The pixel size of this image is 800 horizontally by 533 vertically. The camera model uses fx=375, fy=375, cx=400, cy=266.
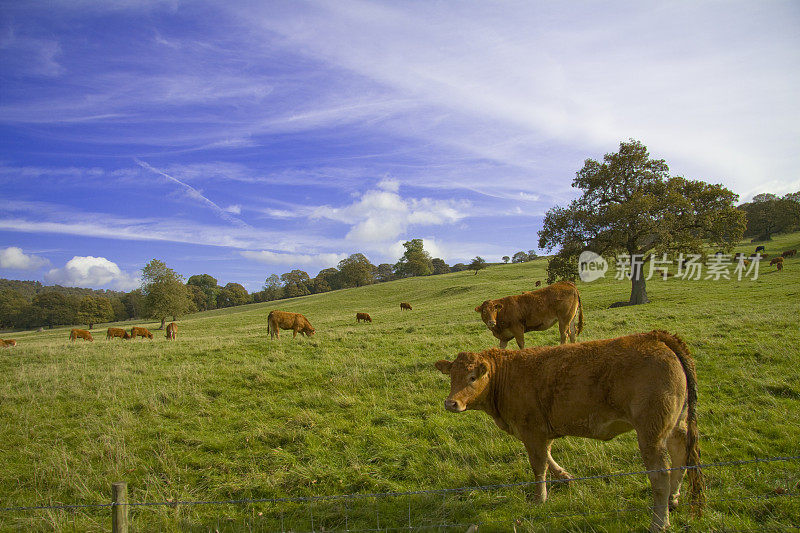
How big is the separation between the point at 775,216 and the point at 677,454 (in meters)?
90.1

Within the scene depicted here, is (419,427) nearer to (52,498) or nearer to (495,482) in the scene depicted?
(495,482)

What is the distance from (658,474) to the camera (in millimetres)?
3830

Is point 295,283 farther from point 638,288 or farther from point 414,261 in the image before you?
point 638,288

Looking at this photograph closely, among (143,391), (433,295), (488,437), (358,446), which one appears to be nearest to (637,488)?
(488,437)

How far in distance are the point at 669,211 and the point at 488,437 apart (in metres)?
24.8

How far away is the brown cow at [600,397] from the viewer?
3832 mm

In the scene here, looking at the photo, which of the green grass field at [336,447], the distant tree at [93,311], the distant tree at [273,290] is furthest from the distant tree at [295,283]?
the green grass field at [336,447]

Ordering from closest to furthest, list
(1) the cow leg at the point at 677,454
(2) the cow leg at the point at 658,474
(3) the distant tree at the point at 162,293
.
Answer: (2) the cow leg at the point at 658,474 → (1) the cow leg at the point at 677,454 → (3) the distant tree at the point at 162,293

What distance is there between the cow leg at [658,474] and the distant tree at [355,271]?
97944 mm

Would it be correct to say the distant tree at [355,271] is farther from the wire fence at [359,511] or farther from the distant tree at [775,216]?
the wire fence at [359,511]

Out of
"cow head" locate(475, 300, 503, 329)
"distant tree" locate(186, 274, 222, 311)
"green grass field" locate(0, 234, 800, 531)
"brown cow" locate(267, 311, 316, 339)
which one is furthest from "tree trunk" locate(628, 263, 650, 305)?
"distant tree" locate(186, 274, 222, 311)

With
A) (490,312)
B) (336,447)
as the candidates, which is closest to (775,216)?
(490,312)

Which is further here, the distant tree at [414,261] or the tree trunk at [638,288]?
the distant tree at [414,261]

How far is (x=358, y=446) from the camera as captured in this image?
6406mm
